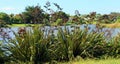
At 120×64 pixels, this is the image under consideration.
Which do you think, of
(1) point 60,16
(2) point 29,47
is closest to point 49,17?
(1) point 60,16

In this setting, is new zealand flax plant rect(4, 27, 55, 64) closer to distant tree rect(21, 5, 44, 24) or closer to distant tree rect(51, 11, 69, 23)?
distant tree rect(21, 5, 44, 24)

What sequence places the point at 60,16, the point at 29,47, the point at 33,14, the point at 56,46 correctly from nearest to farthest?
the point at 29,47, the point at 56,46, the point at 33,14, the point at 60,16

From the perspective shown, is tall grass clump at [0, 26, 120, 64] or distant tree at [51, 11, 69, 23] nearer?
tall grass clump at [0, 26, 120, 64]

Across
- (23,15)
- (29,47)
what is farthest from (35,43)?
(23,15)

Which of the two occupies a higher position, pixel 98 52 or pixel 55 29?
pixel 55 29

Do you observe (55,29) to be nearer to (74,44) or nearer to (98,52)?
(74,44)

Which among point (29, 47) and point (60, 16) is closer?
point (29, 47)

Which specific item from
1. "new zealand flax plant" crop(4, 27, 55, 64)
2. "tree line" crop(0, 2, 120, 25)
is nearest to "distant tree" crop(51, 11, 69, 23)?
"tree line" crop(0, 2, 120, 25)

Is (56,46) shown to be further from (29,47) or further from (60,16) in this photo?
(60,16)

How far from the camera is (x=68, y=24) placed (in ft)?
37.5

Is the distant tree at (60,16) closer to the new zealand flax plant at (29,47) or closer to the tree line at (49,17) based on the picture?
the tree line at (49,17)

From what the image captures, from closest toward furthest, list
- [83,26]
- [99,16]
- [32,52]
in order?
[32,52]
[83,26]
[99,16]

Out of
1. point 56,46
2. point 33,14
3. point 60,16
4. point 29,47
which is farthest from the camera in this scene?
point 60,16

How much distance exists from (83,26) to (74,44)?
1130 mm
